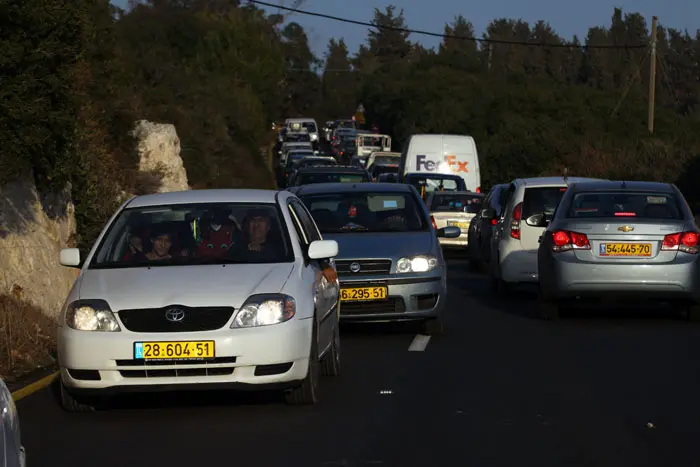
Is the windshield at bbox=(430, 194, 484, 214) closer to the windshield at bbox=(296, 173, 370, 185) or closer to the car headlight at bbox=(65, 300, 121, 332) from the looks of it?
the windshield at bbox=(296, 173, 370, 185)

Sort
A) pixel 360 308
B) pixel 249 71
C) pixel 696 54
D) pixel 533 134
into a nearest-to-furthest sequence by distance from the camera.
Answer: pixel 360 308
pixel 533 134
pixel 249 71
pixel 696 54

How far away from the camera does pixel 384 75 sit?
12700 centimetres

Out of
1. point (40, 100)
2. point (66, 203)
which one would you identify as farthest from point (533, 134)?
point (40, 100)

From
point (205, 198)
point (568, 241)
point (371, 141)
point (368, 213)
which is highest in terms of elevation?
point (205, 198)

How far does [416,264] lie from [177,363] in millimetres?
5228

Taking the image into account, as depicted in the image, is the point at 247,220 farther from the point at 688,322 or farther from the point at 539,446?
the point at 688,322

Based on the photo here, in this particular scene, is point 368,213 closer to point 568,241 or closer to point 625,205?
point 568,241

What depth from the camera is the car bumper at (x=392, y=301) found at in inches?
549

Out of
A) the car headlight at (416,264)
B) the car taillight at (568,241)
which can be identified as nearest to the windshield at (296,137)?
the car taillight at (568,241)

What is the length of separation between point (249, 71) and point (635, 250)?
6715 centimetres

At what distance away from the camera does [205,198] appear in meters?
11.0

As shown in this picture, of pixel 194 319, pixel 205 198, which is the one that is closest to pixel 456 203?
pixel 205 198

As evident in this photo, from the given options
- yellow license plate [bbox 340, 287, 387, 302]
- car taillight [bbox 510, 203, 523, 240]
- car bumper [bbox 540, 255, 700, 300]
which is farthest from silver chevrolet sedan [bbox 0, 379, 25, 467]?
car taillight [bbox 510, 203, 523, 240]

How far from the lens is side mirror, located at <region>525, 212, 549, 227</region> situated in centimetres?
1784
